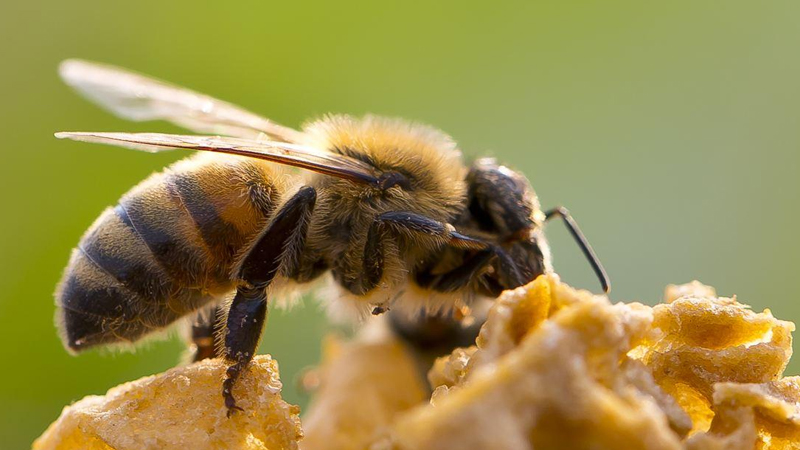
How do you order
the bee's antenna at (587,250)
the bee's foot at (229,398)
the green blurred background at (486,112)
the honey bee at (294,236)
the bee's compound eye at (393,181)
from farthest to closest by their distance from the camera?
the green blurred background at (486,112), the bee's antenna at (587,250), the bee's compound eye at (393,181), the honey bee at (294,236), the bee's foot at (229,398)

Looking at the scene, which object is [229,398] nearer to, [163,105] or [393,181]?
[393,181]

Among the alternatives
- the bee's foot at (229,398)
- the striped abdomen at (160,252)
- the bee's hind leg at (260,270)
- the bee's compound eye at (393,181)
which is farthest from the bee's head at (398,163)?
the bee's foot at (229,398)

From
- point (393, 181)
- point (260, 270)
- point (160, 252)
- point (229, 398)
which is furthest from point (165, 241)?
point (229, 398)

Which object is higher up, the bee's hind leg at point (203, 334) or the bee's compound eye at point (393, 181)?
the bee's compound eye at point (393, 181)

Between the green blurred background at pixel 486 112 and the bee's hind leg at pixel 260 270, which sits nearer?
the bee's hind leg at pixel 260 270

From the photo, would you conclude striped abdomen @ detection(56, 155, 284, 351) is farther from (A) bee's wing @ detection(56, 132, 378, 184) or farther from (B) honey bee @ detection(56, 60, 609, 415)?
(A) bee's wing @ detection(56, 132, 378, 184)

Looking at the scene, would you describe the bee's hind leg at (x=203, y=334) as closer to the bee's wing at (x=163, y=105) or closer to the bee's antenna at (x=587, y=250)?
the bee's wing at (x=163, y=105)

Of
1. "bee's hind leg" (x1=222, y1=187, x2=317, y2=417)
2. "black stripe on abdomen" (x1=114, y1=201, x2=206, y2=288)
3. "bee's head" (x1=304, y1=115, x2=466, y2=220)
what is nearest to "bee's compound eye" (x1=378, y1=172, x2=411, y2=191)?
"bee's head" (x1=304, y1=115, x2=466, y2=220)
